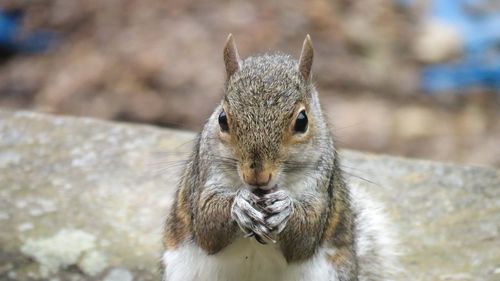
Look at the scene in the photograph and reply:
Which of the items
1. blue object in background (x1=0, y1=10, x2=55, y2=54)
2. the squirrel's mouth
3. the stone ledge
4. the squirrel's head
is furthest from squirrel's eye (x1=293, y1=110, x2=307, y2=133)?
blue object in background (x1=0, y1=10, x2=55, y2=54)

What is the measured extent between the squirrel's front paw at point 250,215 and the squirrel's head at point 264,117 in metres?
0.06

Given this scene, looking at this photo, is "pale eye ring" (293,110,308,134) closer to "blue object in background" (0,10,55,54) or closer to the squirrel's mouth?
the squirrel's mouth

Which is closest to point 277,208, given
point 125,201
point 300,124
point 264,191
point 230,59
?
point 264,191

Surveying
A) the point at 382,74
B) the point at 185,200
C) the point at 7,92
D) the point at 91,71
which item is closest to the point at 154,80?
the point at 91,71

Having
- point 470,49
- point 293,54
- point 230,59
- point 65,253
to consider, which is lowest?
point 65,253

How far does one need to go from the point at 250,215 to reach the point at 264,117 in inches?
10.4

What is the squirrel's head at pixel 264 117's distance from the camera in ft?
9.12

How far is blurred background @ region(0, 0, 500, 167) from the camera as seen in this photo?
6.03 meters

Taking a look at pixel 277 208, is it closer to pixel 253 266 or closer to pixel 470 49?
pixel 253 266

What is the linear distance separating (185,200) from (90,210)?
894 millimetres

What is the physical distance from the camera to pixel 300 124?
2883 millimetres

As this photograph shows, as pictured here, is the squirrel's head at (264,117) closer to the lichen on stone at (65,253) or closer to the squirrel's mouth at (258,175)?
the squirrel's mouth at (258,175)

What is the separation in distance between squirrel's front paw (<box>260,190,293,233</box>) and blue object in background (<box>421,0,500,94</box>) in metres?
3.55

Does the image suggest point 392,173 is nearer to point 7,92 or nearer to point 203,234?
point 203,234
